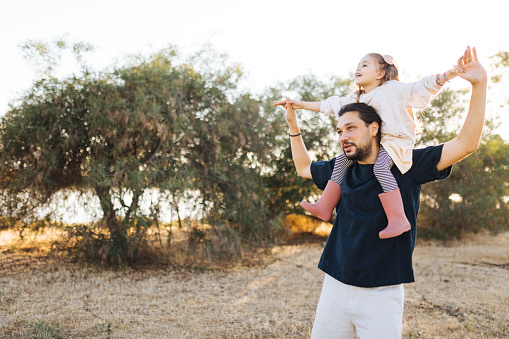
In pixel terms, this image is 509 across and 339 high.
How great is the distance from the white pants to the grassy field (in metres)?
2.51

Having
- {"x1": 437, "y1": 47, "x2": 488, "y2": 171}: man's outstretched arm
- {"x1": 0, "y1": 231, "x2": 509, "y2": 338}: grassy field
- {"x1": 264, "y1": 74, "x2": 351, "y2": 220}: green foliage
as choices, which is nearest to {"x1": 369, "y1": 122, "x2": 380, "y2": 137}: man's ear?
{"x1": 437, "y1": 47, "x2": 488, "y2": 171}: man's outstretched arm

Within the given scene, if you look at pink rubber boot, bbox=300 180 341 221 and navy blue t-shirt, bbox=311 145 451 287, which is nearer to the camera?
navy blue t-shirt, bbox=311 145 451 287

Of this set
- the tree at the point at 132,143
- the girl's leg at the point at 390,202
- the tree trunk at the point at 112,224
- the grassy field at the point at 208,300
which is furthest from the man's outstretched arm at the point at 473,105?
the tree trunk at the point at 112,224

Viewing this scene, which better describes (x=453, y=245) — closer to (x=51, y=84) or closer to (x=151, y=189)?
(x=151, y=189)

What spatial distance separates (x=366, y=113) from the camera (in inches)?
81.0

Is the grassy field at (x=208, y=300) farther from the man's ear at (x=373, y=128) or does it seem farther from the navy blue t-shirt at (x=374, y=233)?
the man's ear at (x=373, y=128)

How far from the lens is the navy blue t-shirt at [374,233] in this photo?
1.91 m

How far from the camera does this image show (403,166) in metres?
1.95

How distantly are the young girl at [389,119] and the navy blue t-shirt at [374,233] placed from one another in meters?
0.07

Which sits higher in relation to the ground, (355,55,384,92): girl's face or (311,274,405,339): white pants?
(355,55,384,92): girl's face

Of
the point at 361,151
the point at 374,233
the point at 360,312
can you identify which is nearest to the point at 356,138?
the point at 361,151

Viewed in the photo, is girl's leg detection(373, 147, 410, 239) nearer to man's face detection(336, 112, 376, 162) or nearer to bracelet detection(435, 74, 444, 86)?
man's face detection(336, 112, 376, 162)

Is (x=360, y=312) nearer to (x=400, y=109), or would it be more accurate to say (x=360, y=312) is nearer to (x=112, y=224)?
(x=400, y=109)

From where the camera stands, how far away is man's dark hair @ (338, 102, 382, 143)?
2047 mm
